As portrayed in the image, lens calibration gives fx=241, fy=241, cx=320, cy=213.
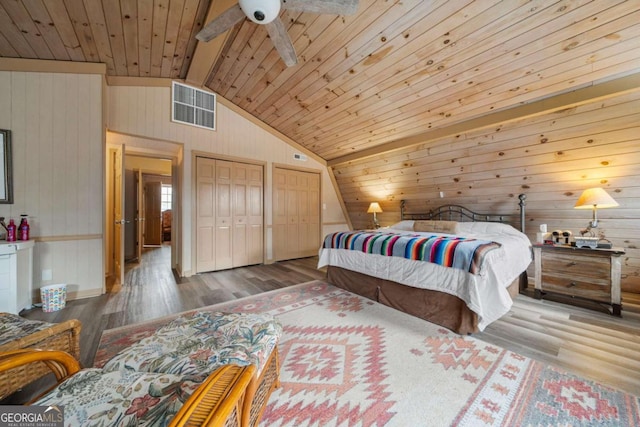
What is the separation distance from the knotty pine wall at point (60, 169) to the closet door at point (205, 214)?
1.25 m

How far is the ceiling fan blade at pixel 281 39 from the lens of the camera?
1.90 meters

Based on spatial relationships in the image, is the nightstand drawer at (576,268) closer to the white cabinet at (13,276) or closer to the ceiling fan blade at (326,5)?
the ceiling fan blade at (326,5)

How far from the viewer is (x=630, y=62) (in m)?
2.06

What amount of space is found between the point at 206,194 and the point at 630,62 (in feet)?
17.0

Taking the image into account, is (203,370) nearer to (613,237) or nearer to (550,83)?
(550,83)

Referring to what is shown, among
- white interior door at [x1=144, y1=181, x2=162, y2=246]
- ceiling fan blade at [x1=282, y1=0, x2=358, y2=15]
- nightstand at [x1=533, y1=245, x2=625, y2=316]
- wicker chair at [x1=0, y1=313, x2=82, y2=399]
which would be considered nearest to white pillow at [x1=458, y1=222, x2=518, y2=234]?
nightstand at [x1=533, y1=245, x2=625, y2=316]

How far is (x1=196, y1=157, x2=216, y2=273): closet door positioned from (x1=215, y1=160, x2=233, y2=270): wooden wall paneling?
7 centimetres

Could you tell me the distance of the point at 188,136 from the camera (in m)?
3.98

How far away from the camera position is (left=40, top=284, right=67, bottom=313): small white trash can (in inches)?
103

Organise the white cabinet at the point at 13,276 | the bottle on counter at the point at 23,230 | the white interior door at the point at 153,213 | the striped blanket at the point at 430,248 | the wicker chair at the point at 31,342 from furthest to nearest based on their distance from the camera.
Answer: the white interior door at the point at 153,213, the bottle on counter at the point at 23,230, the white cabinet at the point at 13,276, the striped blanket at the point at 430,248, the wicker chair at the point at 31,342

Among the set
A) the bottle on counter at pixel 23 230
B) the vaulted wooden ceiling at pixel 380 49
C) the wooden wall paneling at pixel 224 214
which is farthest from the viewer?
the wooden wall paneling at pixel 224 214

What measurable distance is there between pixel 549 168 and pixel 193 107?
5171 mm

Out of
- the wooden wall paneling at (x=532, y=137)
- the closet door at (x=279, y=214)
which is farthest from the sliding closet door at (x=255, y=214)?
the wooden wall paneling at (x=532, y=137)

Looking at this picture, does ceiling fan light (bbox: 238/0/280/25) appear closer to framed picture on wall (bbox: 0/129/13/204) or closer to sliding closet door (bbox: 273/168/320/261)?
framed picture on wall (bbox: 0/129/13/204)
